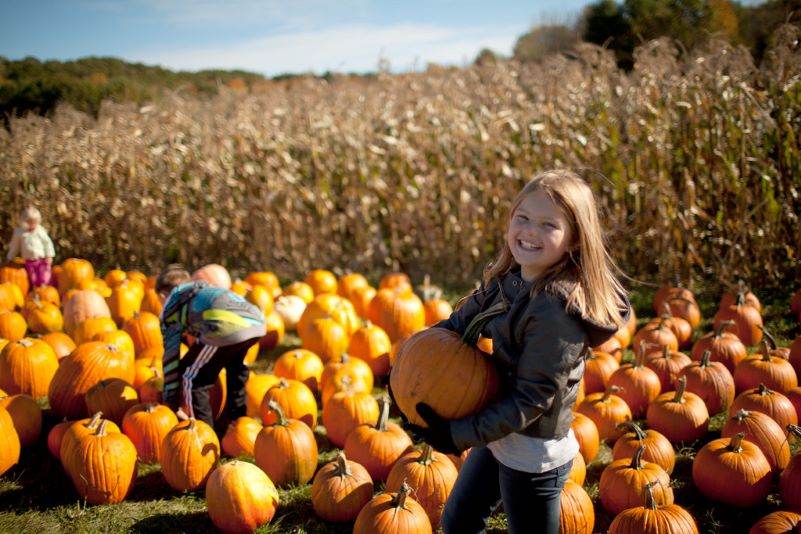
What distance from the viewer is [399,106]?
9172 millimetres

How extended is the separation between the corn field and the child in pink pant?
1.13m

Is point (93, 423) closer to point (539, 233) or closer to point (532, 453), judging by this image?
point (532, 453)

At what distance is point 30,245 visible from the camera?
731 centimetres

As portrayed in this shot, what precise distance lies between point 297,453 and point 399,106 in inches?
246

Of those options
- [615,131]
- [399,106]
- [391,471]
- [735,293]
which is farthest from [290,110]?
[391,471]

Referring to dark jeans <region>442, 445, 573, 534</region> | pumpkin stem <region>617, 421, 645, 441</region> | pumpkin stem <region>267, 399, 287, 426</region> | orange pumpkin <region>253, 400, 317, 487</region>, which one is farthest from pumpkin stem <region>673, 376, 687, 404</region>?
pumpkin stem <region>267, 399, 287, 426</region>

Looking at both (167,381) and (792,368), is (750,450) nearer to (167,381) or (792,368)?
(792,368)

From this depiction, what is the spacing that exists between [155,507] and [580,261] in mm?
2693

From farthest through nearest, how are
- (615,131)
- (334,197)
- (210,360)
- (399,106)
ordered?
(399,106)
(334,197)
(615,131)
(210,360)

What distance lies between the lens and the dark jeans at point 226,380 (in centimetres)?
424

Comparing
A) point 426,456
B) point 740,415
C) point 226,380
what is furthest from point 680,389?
point 226,380

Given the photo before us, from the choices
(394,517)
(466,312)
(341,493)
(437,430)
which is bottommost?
(341,493)

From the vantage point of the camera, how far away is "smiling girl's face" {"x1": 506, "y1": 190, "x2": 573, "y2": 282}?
2473 millimetres

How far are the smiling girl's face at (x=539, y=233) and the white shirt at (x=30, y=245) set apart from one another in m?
6.48
